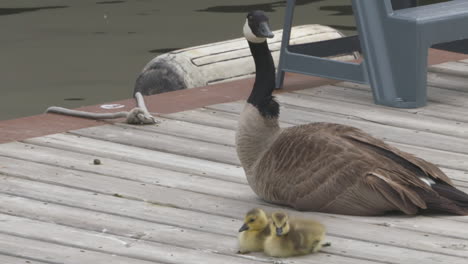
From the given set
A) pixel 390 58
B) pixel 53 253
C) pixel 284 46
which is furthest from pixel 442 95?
pixel 53 253

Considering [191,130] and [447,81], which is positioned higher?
[191,130]

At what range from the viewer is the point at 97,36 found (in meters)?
13.6

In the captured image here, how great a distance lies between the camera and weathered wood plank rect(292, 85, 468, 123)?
26.6 ft

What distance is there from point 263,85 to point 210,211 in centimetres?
67

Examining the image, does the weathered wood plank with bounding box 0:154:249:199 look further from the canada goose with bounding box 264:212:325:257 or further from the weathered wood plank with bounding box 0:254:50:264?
the weathered wood plank with bounding box 0:254:50:264

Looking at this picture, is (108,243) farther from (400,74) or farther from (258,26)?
(400,74)

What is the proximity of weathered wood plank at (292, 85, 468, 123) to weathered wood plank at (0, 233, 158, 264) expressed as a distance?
3290 millimetres

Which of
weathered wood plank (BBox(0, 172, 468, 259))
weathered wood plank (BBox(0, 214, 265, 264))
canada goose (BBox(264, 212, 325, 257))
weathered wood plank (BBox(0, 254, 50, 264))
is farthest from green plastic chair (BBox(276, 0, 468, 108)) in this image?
weathered wood plank (BBox(0, 254, 50, 264))

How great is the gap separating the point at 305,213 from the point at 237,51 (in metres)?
3.78

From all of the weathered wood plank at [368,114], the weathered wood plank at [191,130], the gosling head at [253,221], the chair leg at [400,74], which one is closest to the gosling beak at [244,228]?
the gosling head at [253,221]

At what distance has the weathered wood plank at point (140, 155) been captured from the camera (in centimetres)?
676

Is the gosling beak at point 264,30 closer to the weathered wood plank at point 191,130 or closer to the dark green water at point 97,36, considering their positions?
the weathered wood plank at point 191,130

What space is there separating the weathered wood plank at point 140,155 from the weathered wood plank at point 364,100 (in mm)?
1777

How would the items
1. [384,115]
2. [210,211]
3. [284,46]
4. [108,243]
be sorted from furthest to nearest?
[284,46]
[384,115]
[210,211]
[108,243]
